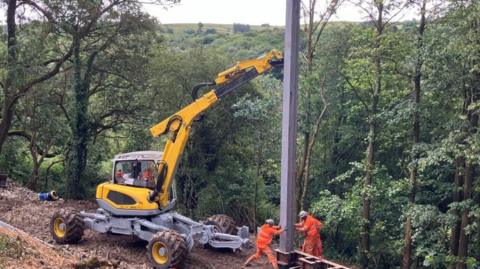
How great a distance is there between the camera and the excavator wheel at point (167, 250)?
10.7m

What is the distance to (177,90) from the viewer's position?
63.1ft

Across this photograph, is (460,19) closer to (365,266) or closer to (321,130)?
(365,266)

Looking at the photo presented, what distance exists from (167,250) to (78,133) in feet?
36.8

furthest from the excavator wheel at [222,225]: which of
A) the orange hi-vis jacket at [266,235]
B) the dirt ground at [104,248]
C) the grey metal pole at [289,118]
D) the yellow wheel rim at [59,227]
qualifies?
the yellow wheel rim at [59,227]

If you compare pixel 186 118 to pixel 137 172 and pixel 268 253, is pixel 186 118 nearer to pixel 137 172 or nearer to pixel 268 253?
pixel 137 172

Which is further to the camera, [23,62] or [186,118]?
[23,62]

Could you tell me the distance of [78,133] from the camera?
814 inches

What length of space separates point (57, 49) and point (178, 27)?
60.0 metres

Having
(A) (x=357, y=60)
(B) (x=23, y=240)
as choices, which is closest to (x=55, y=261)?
(B) (x=23, y=240)

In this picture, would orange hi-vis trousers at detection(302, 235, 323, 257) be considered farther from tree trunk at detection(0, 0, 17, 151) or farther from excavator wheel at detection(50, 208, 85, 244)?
tree trunk at detection(0, 0, 17, 151)

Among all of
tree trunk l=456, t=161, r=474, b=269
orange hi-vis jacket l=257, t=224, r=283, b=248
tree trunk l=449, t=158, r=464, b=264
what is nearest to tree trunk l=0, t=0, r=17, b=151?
orange hi-vis jacket l=257, t=224, r=283, b=248

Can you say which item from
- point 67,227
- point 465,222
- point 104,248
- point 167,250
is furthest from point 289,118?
point 465,222

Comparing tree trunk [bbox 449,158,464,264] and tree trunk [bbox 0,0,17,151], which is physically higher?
tree trunk [bbox 0,0,17,151]

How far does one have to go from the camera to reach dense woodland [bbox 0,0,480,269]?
47.8 ft
